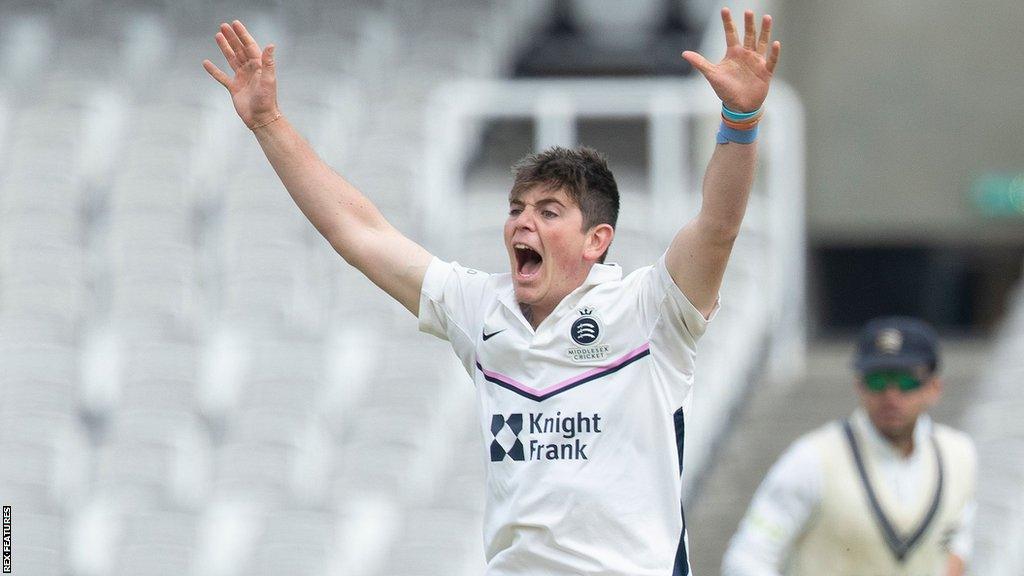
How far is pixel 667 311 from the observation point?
3.56 metres

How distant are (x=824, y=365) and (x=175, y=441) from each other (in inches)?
160

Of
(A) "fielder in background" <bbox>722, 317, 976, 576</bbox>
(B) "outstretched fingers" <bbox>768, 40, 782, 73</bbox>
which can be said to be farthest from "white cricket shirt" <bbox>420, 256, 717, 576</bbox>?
(A) "fielder in background" <bbox>722, 317, 976, 576</bbox>

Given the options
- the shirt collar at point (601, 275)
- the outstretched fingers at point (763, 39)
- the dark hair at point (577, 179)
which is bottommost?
the shirt collar at point (601, 275)

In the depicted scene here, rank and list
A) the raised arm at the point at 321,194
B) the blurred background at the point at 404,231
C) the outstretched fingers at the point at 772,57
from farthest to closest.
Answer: the blurred background at the point at 404,231 → the raised arm at the point at 321,194 → the outstretched fingers at the point at 772,57

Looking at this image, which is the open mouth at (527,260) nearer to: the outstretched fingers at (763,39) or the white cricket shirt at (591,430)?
the white cricket shirt at (591,430)

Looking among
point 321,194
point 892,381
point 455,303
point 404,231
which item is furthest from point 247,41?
point 404,231

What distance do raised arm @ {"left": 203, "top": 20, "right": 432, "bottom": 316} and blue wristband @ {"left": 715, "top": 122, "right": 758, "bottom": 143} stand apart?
30.3 inches

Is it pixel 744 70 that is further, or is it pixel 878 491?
pixel 878 491

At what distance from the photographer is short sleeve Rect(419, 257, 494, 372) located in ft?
12.4

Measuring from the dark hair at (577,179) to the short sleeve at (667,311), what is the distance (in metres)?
0.18

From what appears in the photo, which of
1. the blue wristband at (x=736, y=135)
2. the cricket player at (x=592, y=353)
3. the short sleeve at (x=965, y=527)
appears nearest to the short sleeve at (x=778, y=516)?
the short sleeve at (x=965, y=527)

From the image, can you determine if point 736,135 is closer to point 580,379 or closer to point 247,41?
point 580,379

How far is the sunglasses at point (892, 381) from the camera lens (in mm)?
5105

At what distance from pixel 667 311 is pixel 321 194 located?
879 millimetres
